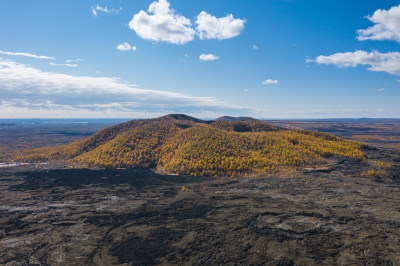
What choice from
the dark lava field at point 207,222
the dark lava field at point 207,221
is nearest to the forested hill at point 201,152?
the dark lava field at point 207,221

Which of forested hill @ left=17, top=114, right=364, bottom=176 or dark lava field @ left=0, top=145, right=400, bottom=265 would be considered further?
forested hill @ left=17, top=114, right=364, bottom=176

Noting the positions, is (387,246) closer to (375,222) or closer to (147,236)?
(375,222)

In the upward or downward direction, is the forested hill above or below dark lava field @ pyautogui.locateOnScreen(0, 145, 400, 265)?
above

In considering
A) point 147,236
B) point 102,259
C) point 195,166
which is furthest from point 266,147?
point 102,259

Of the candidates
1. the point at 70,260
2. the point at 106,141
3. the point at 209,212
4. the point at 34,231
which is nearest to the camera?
the point at 70,260

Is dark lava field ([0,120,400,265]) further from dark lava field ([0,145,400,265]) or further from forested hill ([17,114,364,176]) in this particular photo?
forested hill ([17,114,364,176])

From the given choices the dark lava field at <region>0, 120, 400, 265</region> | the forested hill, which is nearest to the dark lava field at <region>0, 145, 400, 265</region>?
the dark lava field at <region>0, 120, 400, 265</region>
